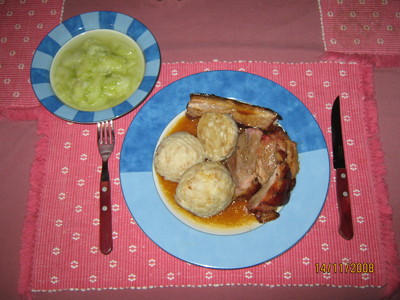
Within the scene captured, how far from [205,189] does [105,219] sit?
0.72 metres

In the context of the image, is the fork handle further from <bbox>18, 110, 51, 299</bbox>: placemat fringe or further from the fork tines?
<bbox>18, 110, 51, 299</bbox>: placemat fringe

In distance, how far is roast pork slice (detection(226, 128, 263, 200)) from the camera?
1958mm

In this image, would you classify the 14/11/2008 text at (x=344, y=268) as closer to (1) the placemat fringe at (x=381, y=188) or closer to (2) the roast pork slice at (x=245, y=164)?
(1) the placemat fringe at (x=381, y=188)

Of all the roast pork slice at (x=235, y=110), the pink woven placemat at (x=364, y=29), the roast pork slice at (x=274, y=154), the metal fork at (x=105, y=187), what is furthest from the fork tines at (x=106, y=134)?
the pink woven placemat at (x=364, y=29)

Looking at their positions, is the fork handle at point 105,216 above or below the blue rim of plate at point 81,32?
below

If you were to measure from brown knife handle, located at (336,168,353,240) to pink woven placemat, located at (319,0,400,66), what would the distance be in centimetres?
107

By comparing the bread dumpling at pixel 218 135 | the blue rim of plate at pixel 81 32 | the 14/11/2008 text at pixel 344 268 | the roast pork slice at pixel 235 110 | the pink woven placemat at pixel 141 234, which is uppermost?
the blue rim of plate at pixel 81 32

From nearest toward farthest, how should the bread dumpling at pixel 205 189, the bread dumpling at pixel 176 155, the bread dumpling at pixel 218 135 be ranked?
the bread dumpling at pixel 205 189, the bread dumpling at pixel 176 155, the bread dumpling at pixel 218 135

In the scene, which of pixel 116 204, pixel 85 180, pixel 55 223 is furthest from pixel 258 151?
pixel 55 223

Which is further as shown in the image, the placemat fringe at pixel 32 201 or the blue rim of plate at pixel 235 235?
the placemat fringe at pixel 32 201

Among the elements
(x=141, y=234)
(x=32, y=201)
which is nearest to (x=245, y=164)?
(x=141, y=234)

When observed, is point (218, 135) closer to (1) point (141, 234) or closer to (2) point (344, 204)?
(1) point (141, 234)

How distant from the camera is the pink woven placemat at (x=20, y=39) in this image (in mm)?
2350

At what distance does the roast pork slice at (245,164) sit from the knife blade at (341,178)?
1.79 ft
